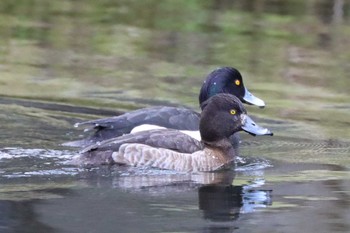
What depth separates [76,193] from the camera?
987 centimetres

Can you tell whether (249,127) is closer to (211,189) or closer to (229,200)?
(211,189)

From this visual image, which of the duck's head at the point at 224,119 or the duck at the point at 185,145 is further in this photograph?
the duck's head at the point at 224,119

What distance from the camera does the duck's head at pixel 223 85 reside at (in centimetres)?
1338

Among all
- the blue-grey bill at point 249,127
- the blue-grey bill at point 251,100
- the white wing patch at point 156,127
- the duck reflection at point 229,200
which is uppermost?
the blue-grey bill at point 251,100

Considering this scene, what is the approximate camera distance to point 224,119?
38.3ft

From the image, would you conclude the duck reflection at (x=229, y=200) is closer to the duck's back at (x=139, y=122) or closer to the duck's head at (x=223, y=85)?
the duck's back at (x=139, y=122)

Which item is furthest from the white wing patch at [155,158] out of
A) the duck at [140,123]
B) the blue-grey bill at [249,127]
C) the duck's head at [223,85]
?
the duck's head at [223,85]

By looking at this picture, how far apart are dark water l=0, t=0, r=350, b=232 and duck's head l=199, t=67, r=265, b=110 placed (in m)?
0.58

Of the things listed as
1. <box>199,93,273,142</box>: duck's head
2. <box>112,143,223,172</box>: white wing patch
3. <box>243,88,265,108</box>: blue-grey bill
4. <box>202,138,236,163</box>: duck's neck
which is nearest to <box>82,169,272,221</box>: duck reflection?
<box>112,143,223,172</box>: white wing patch

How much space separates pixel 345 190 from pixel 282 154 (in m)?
2.00

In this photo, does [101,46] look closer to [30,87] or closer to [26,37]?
[26,37]

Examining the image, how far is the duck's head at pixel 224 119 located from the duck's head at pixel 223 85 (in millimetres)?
1628

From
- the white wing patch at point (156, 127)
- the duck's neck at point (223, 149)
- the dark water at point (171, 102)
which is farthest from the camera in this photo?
the white wing patch at point (156, 127)

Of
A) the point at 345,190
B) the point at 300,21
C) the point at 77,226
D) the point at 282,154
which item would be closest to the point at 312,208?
the point at 345,190
